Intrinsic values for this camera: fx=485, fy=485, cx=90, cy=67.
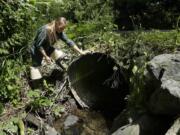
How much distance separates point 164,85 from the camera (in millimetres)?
6891

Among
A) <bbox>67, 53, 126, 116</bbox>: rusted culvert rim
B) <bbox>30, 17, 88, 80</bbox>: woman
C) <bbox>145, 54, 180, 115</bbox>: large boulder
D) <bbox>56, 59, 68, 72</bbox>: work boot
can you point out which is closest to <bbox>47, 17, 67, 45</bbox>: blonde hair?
<bbox>30, 17, 88, 80</bbox>: woman

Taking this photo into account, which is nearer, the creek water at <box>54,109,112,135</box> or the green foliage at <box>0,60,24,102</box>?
the creek water at <box>54,109,112,135</box>

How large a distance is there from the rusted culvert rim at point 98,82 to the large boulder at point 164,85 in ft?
5.90

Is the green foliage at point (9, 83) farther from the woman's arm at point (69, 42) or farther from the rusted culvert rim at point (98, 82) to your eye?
the woman's arm at point (69, 42)

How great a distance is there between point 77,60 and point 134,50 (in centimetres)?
115

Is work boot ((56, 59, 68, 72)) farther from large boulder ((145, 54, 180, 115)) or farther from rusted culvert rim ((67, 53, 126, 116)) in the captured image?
large boulder ((145, 54, 180, 115))

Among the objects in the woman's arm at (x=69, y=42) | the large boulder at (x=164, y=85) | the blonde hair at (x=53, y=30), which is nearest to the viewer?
the large boulder at (x=164, y=85)

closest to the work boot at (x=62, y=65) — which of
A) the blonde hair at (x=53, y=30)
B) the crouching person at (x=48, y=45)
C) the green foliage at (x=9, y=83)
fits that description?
the crouching person at (x=48, y=45)

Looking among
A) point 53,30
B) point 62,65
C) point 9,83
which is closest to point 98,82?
point 62,65

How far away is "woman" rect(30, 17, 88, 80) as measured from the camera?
878 cm

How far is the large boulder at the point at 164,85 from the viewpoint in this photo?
22.3ft

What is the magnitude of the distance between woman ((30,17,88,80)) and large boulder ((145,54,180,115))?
74.6 inches

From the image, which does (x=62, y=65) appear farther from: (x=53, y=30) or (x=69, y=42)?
(x=53, y=30)

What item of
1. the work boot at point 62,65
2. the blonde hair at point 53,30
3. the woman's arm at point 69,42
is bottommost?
the work boot at point 62,65
